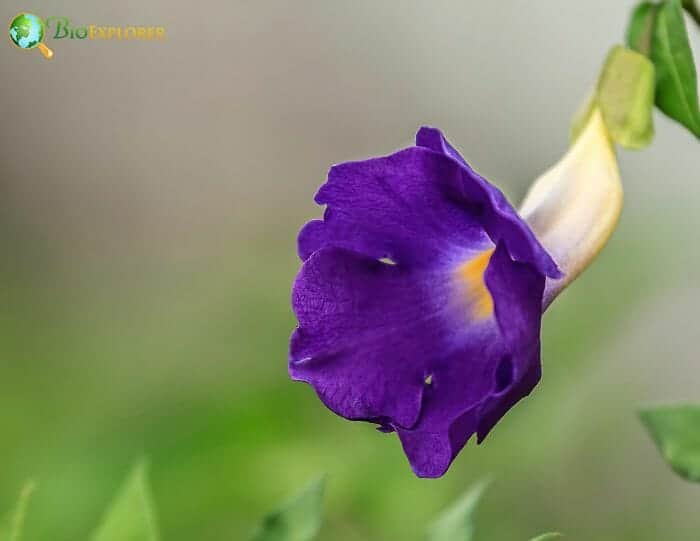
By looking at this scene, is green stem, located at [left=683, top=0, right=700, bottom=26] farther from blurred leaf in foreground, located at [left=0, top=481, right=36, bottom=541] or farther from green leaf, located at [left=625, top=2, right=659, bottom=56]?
blurred leaf in foreground, located at [left=0, top=481, right=36, bottom=541]

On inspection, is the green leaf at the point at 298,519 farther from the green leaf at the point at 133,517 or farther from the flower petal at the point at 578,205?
the flower petal at the point at 578,205

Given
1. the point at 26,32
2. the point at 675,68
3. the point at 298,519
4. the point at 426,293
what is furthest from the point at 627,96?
the point at 26,32

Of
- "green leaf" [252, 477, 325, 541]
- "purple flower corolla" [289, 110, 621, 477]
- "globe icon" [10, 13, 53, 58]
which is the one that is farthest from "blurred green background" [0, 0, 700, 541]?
"purple flower corolla" [289, 110, 621, 477]

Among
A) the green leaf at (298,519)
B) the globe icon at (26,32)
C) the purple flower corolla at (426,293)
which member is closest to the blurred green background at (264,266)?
the globe icon at (26,32)

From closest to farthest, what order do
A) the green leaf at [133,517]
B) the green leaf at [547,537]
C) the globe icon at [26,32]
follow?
the green leaf at [547,537] < the green leaf at [133,517] < the globe icon at [26,32]

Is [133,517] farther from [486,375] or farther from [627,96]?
[627,96]

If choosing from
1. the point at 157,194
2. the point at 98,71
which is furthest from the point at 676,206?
the point at 98,71
